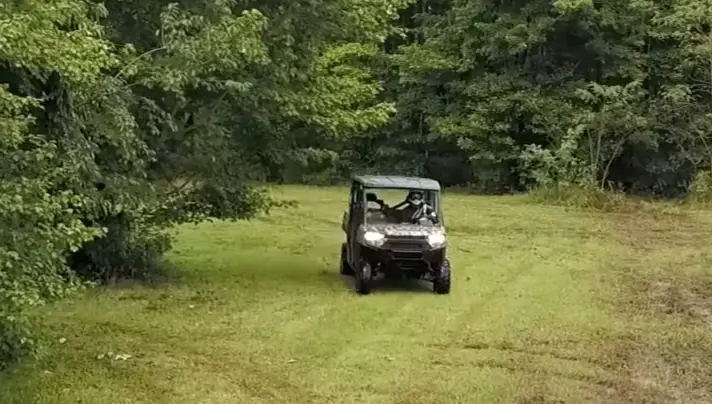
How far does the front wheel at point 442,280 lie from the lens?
11930 mm

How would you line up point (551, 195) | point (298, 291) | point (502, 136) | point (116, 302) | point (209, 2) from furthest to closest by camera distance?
point (502, 136) < point (551, 195) < point (298, 291) < point (116, 302) < point (209, 2)

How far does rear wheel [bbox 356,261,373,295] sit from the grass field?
0.78ft

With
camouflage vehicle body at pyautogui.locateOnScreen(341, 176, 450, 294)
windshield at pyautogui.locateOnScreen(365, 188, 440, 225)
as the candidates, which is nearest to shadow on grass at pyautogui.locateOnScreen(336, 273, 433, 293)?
camouflage vehicle body at pyautogui.locateOnScreen(341, 176, 450, 294)

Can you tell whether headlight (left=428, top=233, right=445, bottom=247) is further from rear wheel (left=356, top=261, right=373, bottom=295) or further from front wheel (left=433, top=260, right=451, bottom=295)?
rear wheel (left=356, top=261, right=373, bottom=295)

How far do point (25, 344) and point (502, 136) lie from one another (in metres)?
24.7

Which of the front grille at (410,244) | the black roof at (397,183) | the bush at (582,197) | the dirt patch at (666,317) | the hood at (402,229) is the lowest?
the bush at (582,197)

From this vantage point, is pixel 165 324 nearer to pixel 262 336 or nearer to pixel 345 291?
pixel 262 336

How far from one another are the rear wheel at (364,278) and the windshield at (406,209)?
0.58m

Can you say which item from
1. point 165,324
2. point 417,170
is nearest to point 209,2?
point 165,324

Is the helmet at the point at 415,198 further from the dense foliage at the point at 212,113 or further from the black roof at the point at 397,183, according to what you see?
the dense foliage at the point at 212,113

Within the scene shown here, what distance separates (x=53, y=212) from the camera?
625cm

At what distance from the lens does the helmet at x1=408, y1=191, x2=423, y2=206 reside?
1240 centimetres

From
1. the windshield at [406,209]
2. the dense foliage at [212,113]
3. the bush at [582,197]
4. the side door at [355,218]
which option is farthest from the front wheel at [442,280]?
the bush at [582,197]

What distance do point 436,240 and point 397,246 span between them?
50 centimetres
